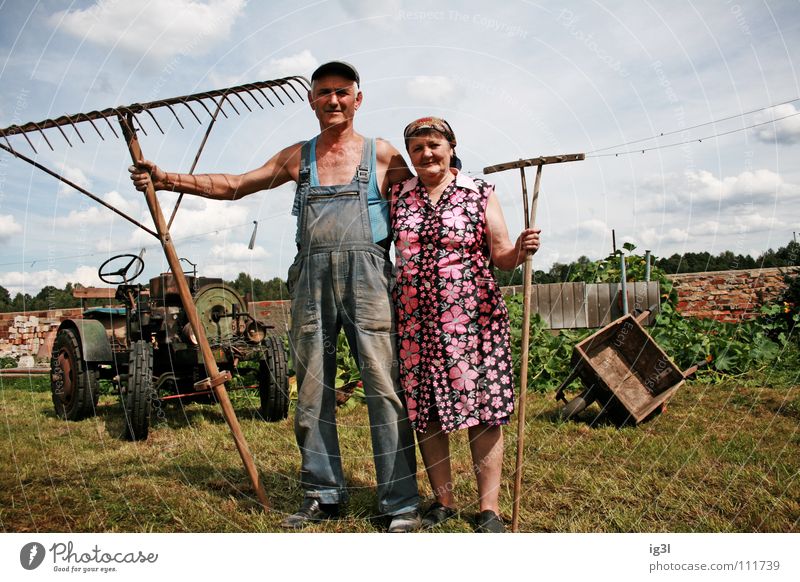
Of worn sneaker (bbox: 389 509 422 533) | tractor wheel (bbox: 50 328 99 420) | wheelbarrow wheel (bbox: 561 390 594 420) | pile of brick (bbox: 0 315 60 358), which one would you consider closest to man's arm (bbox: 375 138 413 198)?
worn sneaker (bbox: 389 509 422 533)

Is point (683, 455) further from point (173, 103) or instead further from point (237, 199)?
point (173, 103)

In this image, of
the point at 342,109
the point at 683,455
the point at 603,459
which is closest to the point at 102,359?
the point at 342,109

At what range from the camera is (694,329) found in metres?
6.98

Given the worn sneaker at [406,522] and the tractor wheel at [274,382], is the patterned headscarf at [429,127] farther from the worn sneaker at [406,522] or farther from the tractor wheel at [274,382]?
the tractor wheel at [274,382]

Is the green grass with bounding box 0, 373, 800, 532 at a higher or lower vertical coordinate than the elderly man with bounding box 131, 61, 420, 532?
lower

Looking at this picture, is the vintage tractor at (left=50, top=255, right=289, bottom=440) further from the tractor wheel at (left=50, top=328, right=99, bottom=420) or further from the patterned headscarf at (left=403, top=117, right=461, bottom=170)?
the patterned headscarf at (left=403, top=117, right=461, bottom=170)

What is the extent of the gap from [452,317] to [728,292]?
7709mm

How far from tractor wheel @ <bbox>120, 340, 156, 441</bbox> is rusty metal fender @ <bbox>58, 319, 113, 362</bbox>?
44.1 inches

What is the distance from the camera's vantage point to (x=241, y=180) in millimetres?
2957

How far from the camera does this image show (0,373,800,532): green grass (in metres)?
2.86

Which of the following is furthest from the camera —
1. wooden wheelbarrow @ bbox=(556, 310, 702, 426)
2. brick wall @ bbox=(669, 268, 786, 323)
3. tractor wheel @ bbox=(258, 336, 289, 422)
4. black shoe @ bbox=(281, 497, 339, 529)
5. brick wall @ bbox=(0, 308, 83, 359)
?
brick wall @ bbox=(0, 308, 83, 359)

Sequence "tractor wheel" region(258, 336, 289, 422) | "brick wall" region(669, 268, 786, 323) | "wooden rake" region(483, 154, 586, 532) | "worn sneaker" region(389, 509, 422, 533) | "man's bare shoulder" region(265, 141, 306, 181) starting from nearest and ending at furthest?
"wooden rake" region(483, 154, 586, 532) < "worn sneaker" region(389, 509, 422, 533) < "man's bare shoulder" region(265, 141, 306, 181) < "tractor wheel" region(258, 336, 289, 422) < "brick wall" region(669, 268, 786, 323)

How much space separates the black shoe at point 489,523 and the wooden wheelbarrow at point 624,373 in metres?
2.40
